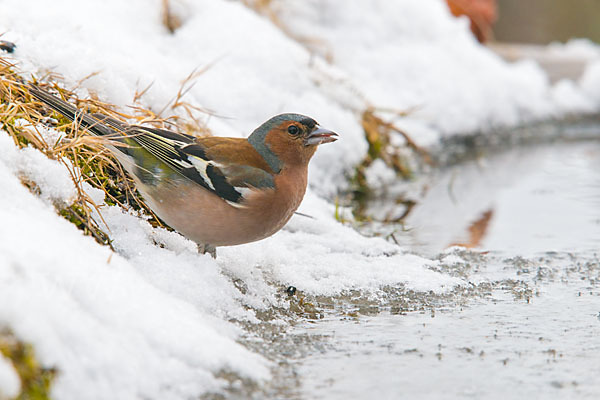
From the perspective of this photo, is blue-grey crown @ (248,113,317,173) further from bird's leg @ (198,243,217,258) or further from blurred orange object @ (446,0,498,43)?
blurred orange object @ (446,0,498,43)

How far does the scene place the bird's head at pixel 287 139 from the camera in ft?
12.3

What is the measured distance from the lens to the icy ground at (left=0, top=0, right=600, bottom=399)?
8.07ft

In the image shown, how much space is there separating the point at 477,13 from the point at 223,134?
22.6 ft

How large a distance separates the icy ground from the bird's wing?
0.33m

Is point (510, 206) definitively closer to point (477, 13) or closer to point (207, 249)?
point (207, 249)

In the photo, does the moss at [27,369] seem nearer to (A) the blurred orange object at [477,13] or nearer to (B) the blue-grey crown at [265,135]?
(B) the blue-grey crown at [265,135]

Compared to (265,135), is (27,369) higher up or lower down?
lower down

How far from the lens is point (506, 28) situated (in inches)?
693

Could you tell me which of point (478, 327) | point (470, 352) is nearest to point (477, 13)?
point (478, 327)

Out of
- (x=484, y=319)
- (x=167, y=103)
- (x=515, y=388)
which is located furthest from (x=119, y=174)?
(x=515, y=388)

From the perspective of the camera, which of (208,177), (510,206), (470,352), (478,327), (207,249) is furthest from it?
(510,206)

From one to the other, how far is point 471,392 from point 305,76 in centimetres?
407

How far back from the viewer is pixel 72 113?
11.8ft

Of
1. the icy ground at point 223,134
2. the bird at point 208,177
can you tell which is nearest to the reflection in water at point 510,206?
the icy ground at point 223,134
